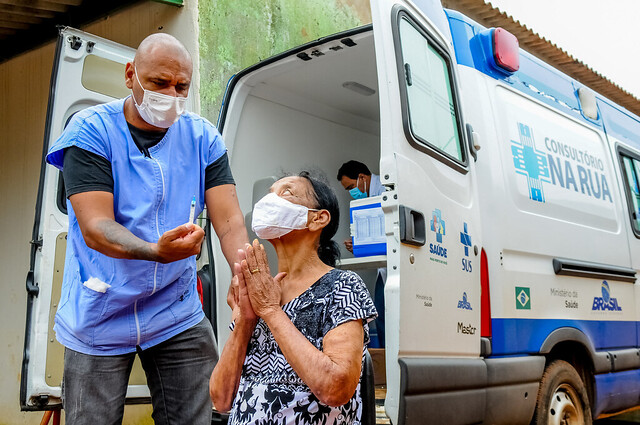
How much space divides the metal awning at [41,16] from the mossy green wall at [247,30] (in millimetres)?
358

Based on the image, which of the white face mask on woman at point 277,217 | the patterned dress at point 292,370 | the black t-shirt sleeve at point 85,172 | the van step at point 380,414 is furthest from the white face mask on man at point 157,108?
the van step at point 380,414

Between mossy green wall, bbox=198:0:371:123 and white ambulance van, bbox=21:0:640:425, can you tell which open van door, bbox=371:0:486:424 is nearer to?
white ambulance van, bbox=21:0:640:425

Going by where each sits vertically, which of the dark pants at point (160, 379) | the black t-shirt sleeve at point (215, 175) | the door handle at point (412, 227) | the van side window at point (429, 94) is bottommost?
the dark pants at point (160, 379)

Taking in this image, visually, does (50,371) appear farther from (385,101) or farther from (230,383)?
(385,101)

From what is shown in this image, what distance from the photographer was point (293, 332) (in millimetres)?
1910

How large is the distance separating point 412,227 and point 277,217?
0.83 m

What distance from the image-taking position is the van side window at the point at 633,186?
4.98 metres

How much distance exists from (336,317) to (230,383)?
1.26 ft

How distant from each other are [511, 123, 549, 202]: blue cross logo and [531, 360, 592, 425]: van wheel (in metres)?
0.96

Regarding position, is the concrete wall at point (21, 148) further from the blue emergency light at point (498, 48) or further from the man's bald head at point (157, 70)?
the man's bald head at point (157, 70)

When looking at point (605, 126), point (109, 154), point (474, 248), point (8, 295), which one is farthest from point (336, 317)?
point (8, 295)

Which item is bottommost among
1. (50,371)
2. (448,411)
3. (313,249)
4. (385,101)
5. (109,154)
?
(448,411)

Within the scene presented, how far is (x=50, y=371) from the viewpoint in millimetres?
3215

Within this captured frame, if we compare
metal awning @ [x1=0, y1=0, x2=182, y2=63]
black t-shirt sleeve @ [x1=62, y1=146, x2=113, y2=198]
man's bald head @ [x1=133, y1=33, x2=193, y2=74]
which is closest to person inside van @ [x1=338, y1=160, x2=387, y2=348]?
metal awning @ [x1=0, y1=0, x2=182, y2=63]
